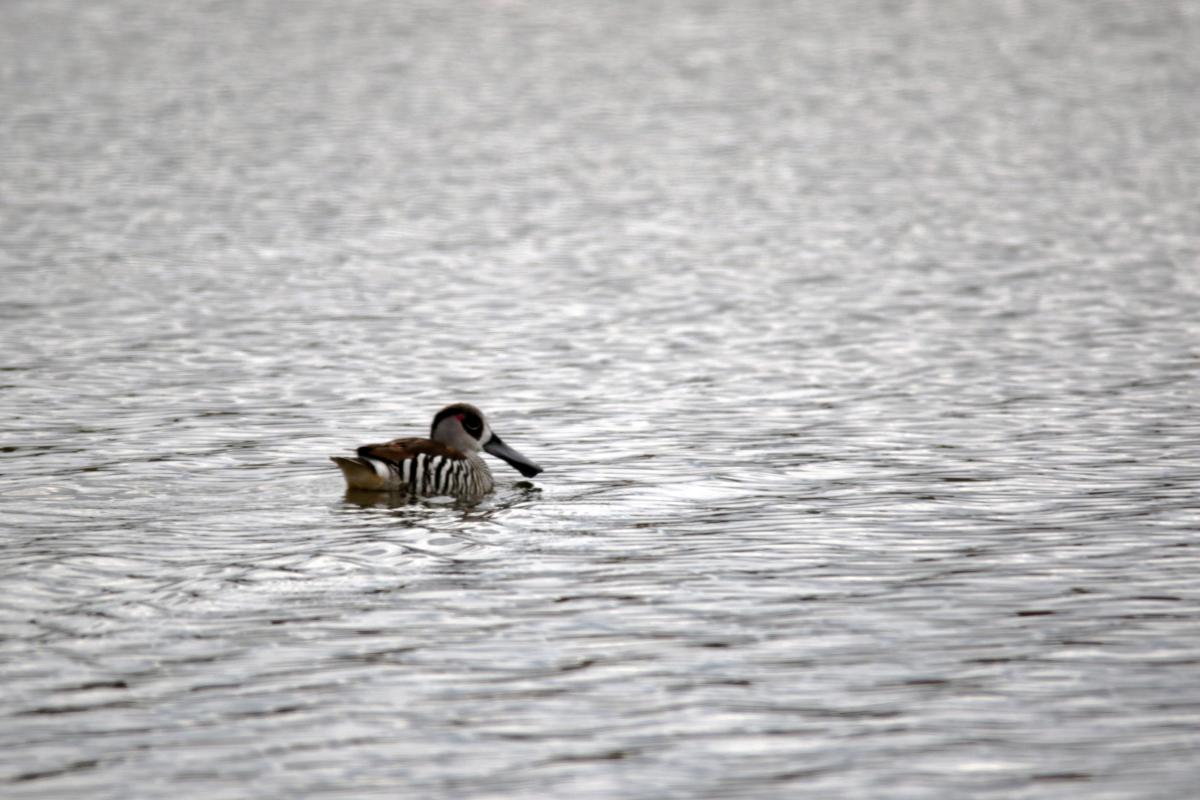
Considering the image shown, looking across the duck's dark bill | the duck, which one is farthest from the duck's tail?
the duck's dark bill

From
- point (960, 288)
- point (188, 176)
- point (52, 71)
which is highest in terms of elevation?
point (52, 71)

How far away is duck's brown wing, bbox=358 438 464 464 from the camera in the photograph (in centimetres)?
1480

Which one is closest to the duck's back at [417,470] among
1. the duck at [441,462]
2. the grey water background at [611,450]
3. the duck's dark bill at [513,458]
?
the duck at [441,462]

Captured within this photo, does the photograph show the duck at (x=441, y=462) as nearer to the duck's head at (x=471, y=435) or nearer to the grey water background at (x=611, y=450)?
the duck's head at (x=471, y=435)

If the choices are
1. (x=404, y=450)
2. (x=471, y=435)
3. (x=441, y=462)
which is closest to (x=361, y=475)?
(x=404, y=450)

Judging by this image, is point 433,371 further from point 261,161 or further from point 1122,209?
point 261,161

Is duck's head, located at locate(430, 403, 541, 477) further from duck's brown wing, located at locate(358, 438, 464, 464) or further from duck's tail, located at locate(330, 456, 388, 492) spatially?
duck's tail, located at locate(330, 456, 388, 492)

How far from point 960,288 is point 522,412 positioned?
8.52 metres

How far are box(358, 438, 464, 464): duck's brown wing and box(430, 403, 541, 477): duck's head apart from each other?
276 millimetres

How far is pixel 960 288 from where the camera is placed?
25156 mm

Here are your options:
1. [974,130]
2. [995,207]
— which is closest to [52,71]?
[974,130]

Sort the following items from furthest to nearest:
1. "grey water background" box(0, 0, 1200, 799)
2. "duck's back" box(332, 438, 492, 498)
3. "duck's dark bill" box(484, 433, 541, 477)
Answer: "duck's dark bill" box(484, 433, 541, 477), "duck's back" box(332, 438, 492, 498), "grey water background" box(0, 0, 1200, 799)

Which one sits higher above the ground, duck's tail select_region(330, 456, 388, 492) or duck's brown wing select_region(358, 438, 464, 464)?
duck's brown wing select_region(358, 438, 464, 464)

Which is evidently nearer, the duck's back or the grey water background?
the grey water background
